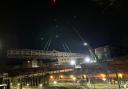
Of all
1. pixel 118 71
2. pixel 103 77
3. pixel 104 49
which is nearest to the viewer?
pixel 118 71

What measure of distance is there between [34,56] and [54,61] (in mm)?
10144

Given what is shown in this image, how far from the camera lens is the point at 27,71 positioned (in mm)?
31625

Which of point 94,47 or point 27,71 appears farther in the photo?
point 94,47

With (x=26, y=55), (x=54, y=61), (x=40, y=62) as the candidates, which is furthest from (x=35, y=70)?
(x=54, y=61)

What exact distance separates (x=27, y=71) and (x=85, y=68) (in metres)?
11.1

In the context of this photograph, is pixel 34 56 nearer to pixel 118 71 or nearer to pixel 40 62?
pixel 40 62

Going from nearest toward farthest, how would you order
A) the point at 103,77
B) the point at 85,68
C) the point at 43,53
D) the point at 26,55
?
the point at 85,68
the point at 103,77
the point at 26,55
the point at 43,53

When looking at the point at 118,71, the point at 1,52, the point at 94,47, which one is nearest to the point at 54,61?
the point at 94,47

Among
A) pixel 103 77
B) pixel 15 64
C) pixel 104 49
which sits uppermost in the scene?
pixel 104 49

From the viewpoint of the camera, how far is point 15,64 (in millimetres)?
50281

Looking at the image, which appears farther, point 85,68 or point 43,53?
point 43,53

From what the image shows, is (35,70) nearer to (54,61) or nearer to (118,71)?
(118,71)

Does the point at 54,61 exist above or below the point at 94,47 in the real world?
below

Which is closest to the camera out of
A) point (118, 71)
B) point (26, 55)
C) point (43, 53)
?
point (118, 71)
